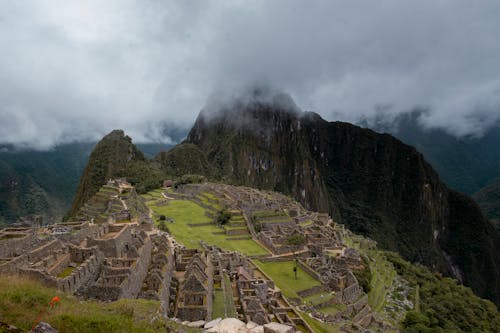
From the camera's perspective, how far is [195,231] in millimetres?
41531

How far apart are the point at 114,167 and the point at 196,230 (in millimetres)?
63290

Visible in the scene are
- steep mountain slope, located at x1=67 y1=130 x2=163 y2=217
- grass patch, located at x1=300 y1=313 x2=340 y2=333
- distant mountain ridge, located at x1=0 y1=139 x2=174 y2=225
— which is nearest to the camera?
grass patch, located at x1=300 y1=313 x2=340 y2=333

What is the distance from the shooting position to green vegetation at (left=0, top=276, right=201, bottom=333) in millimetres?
7793

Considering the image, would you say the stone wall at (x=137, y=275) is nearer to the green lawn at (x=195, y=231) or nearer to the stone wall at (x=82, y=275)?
the stone wall at (x=82, y=275)

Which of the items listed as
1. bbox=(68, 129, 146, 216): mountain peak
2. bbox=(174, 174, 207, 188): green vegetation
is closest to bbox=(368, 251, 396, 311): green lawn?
bbox=(174, 174, 207, 188): green vegetation

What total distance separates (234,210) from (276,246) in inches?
588

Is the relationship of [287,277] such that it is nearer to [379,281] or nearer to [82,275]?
[379,281]

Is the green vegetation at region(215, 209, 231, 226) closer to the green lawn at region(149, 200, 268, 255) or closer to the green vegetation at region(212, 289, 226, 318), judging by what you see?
the green lawn at region(149, 200, 268, 255)

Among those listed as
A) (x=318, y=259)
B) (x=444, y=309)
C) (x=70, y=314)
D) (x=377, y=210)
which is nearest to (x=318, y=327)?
(x=318, y=259)

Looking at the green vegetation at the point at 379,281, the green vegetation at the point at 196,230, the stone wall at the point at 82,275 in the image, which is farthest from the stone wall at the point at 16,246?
the green vegetation at the point at 379,281

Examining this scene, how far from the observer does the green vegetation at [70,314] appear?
7793 mm

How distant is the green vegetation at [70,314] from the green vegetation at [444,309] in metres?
30.4

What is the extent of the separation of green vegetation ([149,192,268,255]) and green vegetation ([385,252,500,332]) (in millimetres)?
18025

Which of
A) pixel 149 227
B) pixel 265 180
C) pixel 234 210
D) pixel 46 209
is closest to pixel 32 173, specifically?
pixel 46 209
